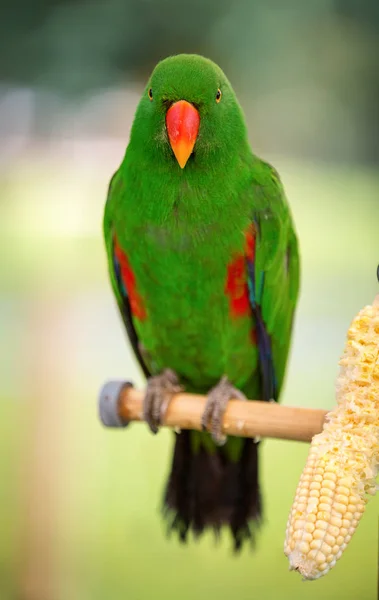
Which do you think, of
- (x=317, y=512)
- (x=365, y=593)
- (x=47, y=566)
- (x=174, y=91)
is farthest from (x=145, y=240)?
(x=47, y=566)

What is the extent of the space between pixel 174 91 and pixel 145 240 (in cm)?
24

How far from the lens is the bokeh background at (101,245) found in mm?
1573

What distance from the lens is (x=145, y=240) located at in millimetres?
1032

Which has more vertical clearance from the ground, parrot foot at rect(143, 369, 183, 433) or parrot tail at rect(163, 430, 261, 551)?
parrot foot at rect(143, 369, 183, 433)

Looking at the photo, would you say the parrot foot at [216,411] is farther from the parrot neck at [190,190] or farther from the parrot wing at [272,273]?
the parrot neck at [190,190]

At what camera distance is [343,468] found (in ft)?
1.91

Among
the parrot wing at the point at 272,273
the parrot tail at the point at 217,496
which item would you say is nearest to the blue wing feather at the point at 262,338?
the parrot wing at the point at 272,273

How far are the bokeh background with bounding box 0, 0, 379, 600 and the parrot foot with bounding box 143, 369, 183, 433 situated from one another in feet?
1.59

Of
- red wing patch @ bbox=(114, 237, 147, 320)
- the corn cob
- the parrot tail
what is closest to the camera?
the corn cob

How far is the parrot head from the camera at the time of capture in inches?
36.3

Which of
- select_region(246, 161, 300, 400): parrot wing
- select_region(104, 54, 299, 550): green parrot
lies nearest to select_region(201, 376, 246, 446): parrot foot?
select_region(104, 54, 299, 550): green parrot

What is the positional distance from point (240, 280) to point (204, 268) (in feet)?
0.22

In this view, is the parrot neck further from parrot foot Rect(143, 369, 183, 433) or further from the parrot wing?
parrot foot Rect(143, 369, 183, 433)

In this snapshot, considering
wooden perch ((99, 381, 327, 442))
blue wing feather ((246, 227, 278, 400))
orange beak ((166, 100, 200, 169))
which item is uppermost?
orange beak ((166, 100, 200, 169))
